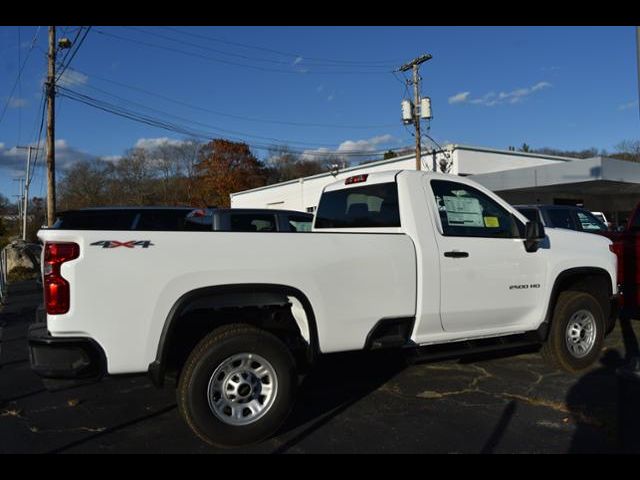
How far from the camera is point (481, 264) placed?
484 cm

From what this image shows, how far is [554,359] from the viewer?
5.54m

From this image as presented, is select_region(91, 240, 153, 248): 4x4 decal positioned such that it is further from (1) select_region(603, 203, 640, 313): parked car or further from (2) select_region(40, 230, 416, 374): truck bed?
(1) select_region(603, 203, 640, 313): parked car

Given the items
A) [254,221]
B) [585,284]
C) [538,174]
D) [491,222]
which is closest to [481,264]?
[491,222]

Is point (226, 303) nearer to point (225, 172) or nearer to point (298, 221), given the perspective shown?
point (298, 221)

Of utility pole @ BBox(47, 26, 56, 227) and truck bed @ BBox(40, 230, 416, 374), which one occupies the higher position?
utility pole @ BBox(47, 26, 56, 227)

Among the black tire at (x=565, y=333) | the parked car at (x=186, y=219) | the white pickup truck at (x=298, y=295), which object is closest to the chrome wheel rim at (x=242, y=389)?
the white pickup truck at (x=298, y=295)

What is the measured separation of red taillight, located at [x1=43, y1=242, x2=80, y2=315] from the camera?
3418mm

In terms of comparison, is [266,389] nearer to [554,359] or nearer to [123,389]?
[123,389]

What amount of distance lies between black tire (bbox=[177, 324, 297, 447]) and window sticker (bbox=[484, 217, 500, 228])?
2353 mm

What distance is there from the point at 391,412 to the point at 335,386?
90 centimetres

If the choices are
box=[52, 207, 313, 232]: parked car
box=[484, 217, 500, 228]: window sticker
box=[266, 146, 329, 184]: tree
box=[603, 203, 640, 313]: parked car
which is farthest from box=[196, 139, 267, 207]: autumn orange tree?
box=[484, 217, 500, 228]: window sticker

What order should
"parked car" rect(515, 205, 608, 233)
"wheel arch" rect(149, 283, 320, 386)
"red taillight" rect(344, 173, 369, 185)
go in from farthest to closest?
1. "parked car" rect(515, 205, 608, 233)
2. "red taillight" rect(344, 173, 369, 185)
3. "wheel arch" rect(149, 283, 320, 386)

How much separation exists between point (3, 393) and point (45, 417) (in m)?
1.10

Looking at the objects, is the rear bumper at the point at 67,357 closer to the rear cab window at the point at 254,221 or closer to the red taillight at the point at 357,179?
the red taillight at the point at 357,179
